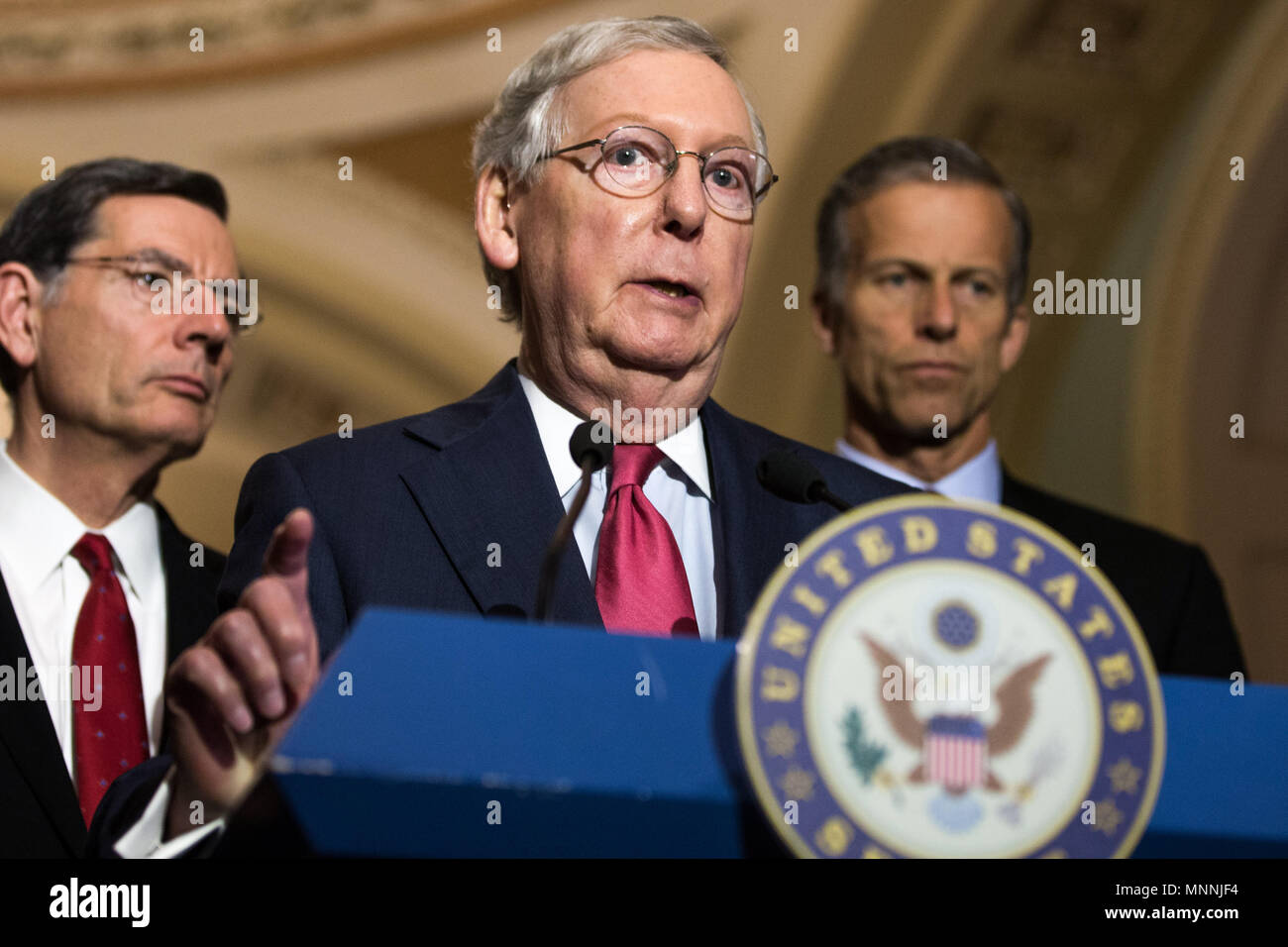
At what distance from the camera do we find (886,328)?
3104 mm

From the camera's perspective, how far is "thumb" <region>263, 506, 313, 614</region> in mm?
1323

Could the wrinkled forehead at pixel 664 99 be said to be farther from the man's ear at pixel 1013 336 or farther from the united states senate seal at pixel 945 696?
the man's ear at pixel 1013 336

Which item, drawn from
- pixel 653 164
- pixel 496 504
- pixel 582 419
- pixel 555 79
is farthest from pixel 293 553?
pixel 555 79

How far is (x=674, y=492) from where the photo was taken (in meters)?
1.94

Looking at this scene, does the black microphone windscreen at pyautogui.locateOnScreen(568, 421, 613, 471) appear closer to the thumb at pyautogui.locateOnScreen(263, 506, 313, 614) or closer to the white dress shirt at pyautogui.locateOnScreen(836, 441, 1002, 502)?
the thumb at pyautogui.locateOnScreen(263, 506, 313, 614)

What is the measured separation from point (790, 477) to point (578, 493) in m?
0.28

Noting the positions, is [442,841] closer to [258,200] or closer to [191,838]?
[191,838]

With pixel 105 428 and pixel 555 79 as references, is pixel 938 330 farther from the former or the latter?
pixel 105 428

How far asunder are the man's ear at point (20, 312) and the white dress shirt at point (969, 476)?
5.19 ft

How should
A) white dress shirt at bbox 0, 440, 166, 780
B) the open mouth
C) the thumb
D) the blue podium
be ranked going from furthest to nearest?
white dress shirt at bbox 0, 440, 166, 780, the open mouth, the thumb, the blue podium

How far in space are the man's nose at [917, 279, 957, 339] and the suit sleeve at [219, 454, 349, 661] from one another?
157cm

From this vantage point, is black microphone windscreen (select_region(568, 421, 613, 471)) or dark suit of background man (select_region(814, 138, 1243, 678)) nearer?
black microphone windscreen (select_region(568, 421, 613, 471))

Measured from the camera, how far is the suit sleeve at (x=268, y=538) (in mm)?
1714

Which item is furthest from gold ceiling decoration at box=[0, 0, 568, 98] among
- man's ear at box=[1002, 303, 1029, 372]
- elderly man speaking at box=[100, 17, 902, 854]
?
elderly man speaking at box=[100, 17, 902, 854]
